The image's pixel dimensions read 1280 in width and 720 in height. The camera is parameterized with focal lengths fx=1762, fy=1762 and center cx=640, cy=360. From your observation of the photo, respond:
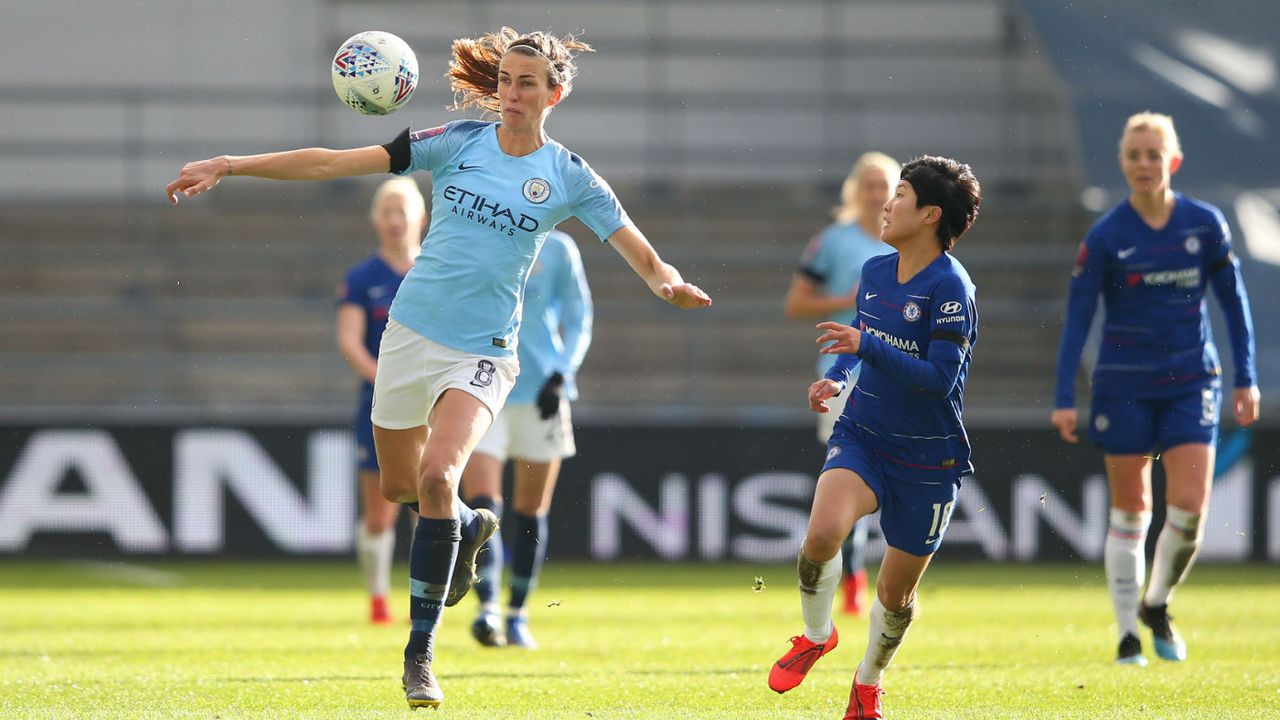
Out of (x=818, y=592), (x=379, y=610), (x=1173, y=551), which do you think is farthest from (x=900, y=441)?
(x=379, y=610)

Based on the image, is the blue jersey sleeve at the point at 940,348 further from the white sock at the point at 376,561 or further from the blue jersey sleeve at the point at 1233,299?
the white sock at the point at 376,561

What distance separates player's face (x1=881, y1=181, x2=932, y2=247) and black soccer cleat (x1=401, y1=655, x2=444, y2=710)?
80.5 inches

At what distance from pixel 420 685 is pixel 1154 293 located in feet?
12.3

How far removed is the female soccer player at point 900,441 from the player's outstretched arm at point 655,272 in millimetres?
534

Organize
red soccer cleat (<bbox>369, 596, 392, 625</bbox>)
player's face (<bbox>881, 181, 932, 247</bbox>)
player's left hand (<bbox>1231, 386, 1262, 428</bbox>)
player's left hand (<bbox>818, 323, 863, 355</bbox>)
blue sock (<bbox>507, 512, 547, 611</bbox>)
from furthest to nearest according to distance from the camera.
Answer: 1. red soccer cleat (<bbox>369, 596, 392, 625</bbox>)
2. blue sock (<bbox>507, 512, 547, 611</bbox>)
3. player's left hand (<bbox>1231, 386, 1262, 428</bbox>)
4. player's face (<bbox>881, 181, 932, 247</bbox>)
5. player's left hand (<bbox>818, 323, 863, 355</bbox>)

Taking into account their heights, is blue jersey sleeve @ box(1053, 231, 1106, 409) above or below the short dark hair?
below

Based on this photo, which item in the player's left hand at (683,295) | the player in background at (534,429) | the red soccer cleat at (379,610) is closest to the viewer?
the player's left hand at (683,295)

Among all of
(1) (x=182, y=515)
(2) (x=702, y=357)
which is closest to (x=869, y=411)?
(1) (x=182, y=515)

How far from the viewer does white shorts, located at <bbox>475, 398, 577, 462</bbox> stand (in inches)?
331

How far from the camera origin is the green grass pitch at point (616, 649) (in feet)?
20.1

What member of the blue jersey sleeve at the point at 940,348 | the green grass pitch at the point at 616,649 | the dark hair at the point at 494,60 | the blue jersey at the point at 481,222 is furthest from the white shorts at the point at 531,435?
the blue jersey sleeve at the point at 940,348

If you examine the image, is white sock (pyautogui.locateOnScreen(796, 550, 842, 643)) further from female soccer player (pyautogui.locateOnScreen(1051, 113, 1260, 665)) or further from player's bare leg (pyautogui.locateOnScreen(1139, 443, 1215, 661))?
player's bare leg (pyautogui.locateOnScreen(1139, 443, 1215, 661))

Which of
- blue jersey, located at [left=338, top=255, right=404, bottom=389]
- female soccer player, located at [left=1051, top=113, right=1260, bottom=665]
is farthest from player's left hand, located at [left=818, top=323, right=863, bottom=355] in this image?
blue jersey, located at [left=338, top=255, right=404, bottom=389]

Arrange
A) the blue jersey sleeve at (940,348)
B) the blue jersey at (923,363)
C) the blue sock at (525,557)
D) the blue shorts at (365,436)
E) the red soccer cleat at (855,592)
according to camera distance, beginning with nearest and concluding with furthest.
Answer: the blue jersey sleeve at (940,348), the blue jersey at (923,363), the blue sock at (525,557), the blue shorts at (365,436), the red soccer cleat at (855,592)
